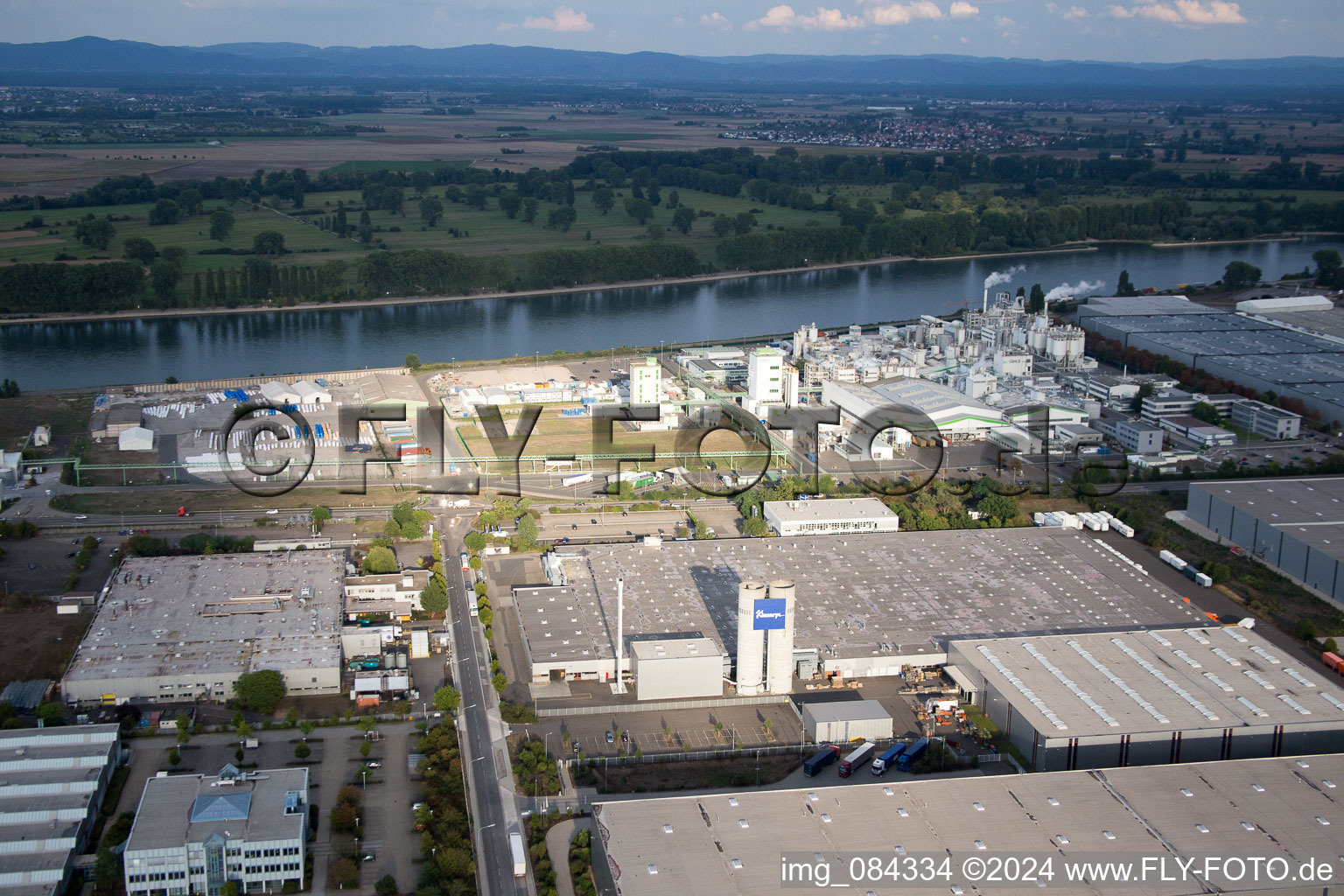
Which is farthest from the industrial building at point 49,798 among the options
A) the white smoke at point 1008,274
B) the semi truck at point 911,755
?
the white smoke at point 1008,274

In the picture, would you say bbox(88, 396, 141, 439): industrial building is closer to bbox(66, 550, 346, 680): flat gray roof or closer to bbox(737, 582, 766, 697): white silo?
bbox(66, 550, 346, 680): flat gray roof

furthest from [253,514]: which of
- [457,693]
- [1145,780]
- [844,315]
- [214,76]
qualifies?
[214,76]

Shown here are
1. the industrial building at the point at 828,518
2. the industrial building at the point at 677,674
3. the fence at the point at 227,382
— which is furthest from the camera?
the fence at the point at 227,382

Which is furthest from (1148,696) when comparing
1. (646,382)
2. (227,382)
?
(227,382)

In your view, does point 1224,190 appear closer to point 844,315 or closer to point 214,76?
point 844,315

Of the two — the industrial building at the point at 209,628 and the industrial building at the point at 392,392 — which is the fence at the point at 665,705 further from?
the industrial building at the point at 392,392

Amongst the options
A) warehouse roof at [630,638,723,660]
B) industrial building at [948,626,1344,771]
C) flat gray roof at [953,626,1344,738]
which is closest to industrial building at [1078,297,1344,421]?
flat gray roof at [953,626,1344,738]
